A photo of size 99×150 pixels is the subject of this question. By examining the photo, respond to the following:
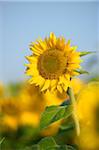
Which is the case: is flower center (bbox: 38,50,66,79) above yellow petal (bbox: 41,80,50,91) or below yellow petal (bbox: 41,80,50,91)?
above

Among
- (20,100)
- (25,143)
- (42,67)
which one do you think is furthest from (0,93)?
(42,67)

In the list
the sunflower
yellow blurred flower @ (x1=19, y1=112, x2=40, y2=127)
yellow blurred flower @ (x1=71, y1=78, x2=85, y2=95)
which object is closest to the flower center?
the sunflower

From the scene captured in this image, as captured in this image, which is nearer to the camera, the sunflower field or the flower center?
the sunflower field

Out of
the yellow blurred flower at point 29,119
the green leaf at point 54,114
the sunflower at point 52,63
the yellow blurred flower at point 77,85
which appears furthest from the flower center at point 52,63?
the yellow blurred flower at point 29,119

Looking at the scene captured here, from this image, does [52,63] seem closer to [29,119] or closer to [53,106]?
[53,106]

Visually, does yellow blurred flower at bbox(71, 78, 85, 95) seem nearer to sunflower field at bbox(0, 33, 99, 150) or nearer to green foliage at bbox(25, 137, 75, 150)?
sunflower field at bbox(0, 33, 99, 150)

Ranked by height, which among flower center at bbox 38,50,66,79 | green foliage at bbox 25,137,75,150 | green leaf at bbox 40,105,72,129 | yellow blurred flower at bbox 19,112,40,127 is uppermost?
flower center at bbox 38,50,66,79

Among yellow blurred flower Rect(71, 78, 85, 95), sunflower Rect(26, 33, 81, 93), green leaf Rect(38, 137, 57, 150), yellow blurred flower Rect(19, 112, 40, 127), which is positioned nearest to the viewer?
green leaf Rect(38, 137, 57, 150)

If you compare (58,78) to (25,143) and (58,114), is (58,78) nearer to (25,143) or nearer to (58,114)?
(58,114)

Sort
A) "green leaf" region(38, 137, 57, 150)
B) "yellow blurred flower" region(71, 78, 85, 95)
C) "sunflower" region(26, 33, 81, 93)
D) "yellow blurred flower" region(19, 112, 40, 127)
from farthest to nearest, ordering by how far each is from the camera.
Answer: "yellow blurred flower" region(19, 112, 40, 127), "yellow blurred flower" region(71, 78, 85, 95), "sunflower" region(26, 33, 81, 93), "green leaf" region(38, 137, 57, 150)
